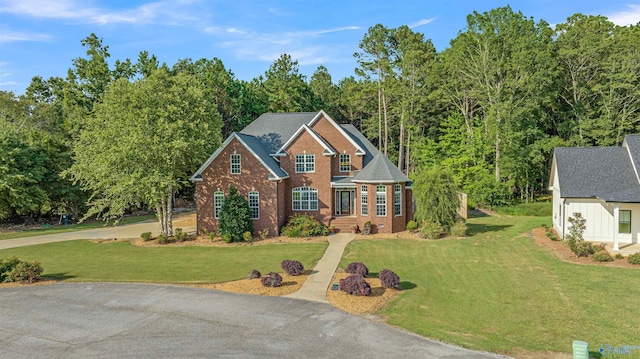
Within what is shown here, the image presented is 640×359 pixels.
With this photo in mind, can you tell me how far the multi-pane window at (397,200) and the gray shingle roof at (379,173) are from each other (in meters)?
0.69

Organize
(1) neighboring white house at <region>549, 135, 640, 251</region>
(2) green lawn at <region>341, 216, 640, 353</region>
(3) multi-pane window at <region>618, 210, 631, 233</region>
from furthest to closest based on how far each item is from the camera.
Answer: (3) multi-pane window at <region>618, 210, 631, 233</region>, (1) neighboring white house at <region>549, 135, 640, 251</region>, (2) green lawn at <region>341, 216, 640, 353</region>

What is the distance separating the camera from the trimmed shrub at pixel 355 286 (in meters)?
16.5

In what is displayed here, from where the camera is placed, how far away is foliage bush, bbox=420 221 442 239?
92.0ft

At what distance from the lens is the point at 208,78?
181 ft

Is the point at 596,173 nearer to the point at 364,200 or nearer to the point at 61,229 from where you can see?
the point at 364,200

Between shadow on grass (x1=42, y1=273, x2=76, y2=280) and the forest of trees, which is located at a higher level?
the forest of trees

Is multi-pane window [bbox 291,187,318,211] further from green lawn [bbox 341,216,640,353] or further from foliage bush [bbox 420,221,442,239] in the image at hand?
foliage bush [bbox 420,221,442,239]

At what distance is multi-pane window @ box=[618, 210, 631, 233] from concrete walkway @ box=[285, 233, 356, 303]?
50.9 ft

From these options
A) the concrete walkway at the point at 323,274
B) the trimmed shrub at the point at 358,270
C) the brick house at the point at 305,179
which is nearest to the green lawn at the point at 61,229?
the brick house at the point at 305,179

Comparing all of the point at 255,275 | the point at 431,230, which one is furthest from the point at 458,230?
the point at 255,275

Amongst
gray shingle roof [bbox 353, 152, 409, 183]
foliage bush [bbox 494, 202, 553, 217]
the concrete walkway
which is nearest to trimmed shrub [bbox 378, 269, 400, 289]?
the concrete walkway

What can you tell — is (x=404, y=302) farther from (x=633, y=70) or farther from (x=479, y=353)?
(x=633, y=70)

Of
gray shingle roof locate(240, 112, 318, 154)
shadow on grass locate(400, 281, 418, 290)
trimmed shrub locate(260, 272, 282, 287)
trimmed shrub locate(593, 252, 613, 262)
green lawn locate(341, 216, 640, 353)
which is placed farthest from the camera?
gray shingle roof locate(240, 112, 318, 154)

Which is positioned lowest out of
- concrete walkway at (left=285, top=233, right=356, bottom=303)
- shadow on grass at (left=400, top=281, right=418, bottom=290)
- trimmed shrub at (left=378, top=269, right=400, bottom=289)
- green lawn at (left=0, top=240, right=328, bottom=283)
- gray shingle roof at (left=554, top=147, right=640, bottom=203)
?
shadow on grass at (left=400, top=281, right=418, bottom=290)
